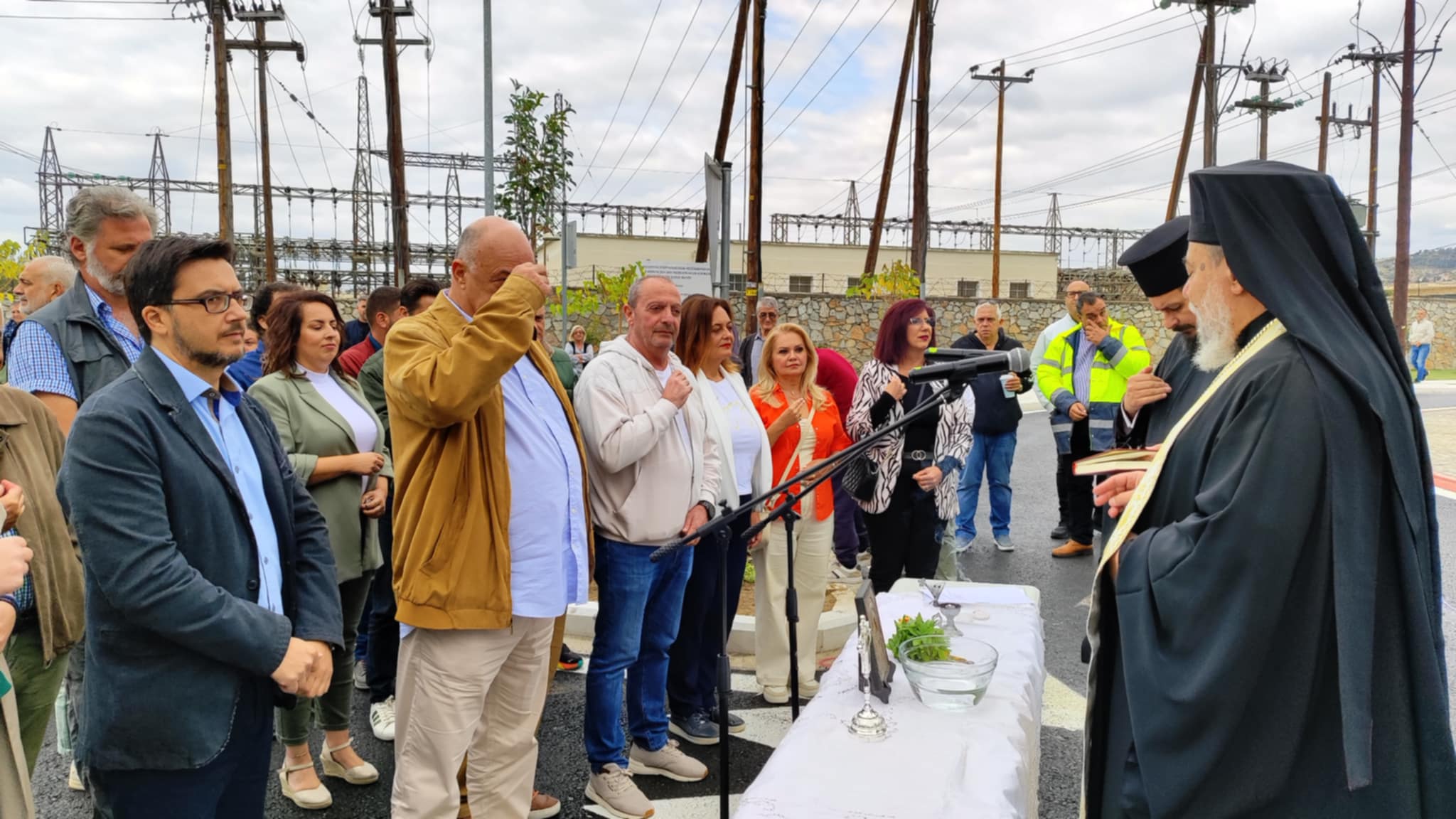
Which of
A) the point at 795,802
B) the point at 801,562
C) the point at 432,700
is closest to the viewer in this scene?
the point at 795,802

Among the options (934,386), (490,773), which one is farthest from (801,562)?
(490,773)

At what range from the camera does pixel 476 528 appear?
2.66 m

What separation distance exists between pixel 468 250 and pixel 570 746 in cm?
234

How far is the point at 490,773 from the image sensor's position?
2918mm

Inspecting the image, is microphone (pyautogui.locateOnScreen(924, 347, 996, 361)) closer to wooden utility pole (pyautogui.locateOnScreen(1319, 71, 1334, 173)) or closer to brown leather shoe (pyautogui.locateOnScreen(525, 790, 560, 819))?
brown leather shoe (pyautogui.locateOnScreen(525, 790, 560, 819))

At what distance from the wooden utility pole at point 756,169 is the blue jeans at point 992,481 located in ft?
19.0

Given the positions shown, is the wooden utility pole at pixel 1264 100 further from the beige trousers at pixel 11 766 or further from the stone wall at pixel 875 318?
the beige trousers at pixel 11 766

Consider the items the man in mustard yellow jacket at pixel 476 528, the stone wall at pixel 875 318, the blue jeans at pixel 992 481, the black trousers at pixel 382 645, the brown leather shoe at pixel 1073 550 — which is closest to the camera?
the man in mustard yellow jacket at pixel 476 528

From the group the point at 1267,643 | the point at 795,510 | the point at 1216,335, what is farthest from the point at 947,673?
the point at 795,510

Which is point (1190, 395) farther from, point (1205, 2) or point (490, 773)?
point (1205, 2)

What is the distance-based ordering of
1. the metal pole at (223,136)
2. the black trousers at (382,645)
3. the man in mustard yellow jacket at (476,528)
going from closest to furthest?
the man in mustard yellow jacket at (476,528), the black trousers at (382,645), the metal pole at (223,136)

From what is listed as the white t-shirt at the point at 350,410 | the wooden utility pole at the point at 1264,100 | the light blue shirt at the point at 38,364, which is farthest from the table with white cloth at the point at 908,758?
the wooden utility pole at the point at 1264,100

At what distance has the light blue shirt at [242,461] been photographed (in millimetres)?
2117

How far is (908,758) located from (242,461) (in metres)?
1.80
